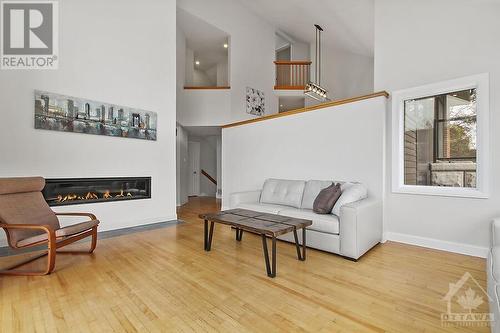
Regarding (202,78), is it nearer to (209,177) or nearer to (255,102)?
(255,102)

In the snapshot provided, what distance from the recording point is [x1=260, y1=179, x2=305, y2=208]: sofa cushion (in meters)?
3.83

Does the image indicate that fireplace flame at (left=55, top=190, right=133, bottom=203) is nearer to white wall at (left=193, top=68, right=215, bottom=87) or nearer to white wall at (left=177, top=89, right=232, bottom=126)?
white wall at (left=177, top=89, right=232, bottom=126)

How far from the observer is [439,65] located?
10.3 feet

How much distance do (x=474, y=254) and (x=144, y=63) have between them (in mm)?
5760

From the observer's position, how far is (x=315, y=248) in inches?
120

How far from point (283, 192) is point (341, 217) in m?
1.34

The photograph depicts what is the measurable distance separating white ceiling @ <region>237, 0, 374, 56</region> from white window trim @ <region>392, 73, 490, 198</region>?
241 centimetres

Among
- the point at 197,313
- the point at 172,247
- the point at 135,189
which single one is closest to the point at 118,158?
the point at 135,189

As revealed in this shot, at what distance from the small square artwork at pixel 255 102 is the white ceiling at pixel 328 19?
91.3 inches

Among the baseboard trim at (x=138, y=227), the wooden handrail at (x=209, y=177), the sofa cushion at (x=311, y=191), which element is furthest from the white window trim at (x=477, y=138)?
the wooden handrail at (x=209, y=177)

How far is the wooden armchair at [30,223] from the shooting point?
2.35 metres

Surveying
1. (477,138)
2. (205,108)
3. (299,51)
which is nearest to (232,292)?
(477,138)

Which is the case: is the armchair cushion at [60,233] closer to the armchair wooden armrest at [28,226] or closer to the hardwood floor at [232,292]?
the armchair wooden armrest at [28,226]

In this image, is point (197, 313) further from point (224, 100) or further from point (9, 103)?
point (224, 100)
